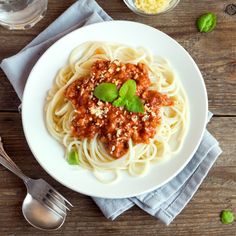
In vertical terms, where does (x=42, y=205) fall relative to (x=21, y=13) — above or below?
below

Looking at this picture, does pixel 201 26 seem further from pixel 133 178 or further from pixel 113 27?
pixel 133 178

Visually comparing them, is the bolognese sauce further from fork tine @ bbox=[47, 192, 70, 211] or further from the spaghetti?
fork tine @ bbox=[47, 192, 70, 211]

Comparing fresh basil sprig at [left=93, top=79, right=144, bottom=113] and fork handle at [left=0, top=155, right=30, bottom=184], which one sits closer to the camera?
fresh basil sprig at [left=93, top=79, right=144, bottom=113]

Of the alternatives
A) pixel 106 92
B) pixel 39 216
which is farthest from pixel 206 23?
pixel 39 216

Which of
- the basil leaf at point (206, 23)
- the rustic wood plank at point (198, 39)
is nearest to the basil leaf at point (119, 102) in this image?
the rustic wood plank at point (198, 39)

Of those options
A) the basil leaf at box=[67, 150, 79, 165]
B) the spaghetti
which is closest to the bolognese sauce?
the spaghetti

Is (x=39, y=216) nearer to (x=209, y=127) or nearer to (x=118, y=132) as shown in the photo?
(x=118, y=132)

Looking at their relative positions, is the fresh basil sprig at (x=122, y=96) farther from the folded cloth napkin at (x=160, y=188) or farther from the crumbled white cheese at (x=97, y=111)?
the folded cloth napkin at (x=160, y=188)
